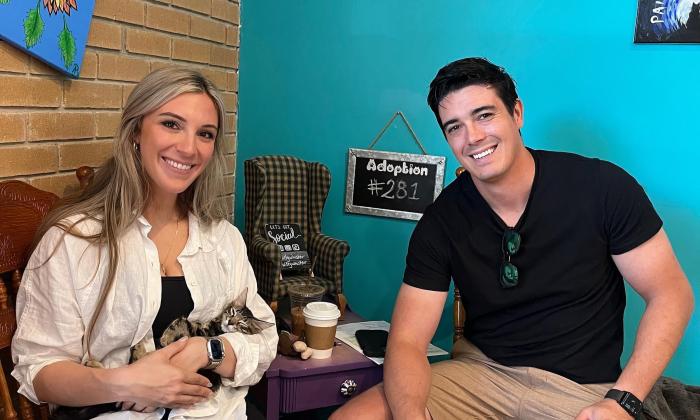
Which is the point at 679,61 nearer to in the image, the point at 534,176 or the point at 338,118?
→ the point at 534,176

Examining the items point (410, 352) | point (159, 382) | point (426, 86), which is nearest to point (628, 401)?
point (410, 352)

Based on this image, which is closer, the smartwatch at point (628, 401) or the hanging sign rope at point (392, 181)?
the smartwatch at point (628, 401)

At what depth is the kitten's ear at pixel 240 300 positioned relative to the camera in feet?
6.44

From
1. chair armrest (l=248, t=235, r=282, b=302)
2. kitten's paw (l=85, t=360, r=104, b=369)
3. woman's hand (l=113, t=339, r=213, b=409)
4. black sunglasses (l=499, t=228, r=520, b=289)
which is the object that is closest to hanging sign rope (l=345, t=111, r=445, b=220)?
chair armrest (l=248, t=235, r=282, b=302)

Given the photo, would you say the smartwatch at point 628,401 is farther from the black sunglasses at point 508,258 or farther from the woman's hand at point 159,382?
the woman's hand at point 159,382

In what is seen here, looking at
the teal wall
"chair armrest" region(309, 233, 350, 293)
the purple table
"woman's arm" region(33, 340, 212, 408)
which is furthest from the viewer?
"chair armrest" region(309, 233, 350, 293)

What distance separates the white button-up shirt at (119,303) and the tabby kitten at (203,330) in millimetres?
20

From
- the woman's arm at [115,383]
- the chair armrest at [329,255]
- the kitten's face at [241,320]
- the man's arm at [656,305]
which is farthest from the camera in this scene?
the chair armrest at [329,255]

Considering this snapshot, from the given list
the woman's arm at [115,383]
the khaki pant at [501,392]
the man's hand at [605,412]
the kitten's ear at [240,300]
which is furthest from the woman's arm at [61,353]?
the man's hand at [605,412]

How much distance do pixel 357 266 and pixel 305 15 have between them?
44.5 inches

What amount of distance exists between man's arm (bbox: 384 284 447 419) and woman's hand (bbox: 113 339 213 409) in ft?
1.73

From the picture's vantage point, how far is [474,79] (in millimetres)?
1914

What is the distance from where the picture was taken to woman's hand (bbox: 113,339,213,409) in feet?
5.25

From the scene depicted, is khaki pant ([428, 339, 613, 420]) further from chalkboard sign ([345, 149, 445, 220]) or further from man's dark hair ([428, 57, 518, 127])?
chalkboard sign ([345, 149, 445, 220])
